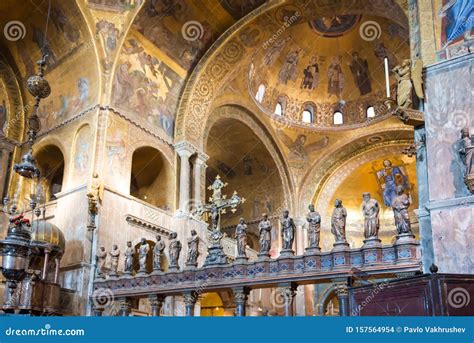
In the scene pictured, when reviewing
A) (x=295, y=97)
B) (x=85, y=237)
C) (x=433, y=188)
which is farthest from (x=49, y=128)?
(x=433, y=188)

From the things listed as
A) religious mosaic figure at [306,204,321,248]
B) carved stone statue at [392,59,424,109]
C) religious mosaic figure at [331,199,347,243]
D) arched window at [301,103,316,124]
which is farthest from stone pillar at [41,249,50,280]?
arched window at [301,103,316,124]

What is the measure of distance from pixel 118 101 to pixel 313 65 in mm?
9344

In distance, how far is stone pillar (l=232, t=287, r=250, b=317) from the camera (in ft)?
38.1

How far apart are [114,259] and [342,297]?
20.5ft

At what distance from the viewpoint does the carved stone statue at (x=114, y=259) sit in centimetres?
1378

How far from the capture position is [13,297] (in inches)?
453

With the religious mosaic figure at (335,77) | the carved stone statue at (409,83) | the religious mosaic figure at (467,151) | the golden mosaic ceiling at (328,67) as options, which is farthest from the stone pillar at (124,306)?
the religious mosaic figure at (335,77)

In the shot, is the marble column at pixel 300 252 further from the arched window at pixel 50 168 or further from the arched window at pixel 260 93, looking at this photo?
the arched window at pixel 50 168

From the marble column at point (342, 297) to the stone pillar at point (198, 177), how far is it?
7.25 m

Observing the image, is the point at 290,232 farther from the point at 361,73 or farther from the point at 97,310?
the point at 361,73

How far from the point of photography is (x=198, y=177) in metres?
17.7

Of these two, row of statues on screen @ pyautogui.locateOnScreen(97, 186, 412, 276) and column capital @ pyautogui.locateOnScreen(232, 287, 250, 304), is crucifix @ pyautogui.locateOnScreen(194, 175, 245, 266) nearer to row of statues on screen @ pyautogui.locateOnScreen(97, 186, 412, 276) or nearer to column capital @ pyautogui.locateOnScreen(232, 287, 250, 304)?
row of statues on screen @ pyautogui.locateOnScreen(97, 186, 412, 276)

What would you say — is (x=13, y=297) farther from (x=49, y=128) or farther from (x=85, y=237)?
(x=49, y=128)

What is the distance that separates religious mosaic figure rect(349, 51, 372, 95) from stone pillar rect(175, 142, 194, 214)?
8.76 meters
